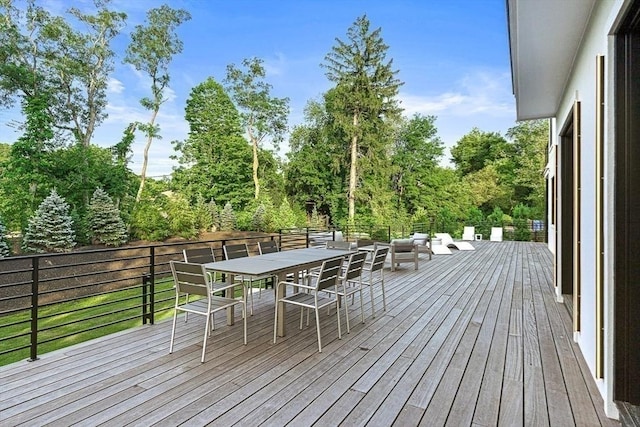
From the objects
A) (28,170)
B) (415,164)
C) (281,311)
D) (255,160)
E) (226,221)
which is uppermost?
(415,164)

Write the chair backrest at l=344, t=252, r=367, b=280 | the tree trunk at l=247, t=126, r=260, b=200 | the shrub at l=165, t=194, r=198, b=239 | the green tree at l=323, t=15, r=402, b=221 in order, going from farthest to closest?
the tree trunk at l=247, t=126, r=260, b=200 → the green tree at l=323, t=15, r=402, b=221 → the shrub at l=165, t=194, r=198, b=239 → the chair backrest at l=344, t=252, r=367, b=280

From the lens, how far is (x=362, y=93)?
1892 centimetres

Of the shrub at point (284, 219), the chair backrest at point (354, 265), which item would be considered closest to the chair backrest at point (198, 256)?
the chair backrest at point (354, 265)

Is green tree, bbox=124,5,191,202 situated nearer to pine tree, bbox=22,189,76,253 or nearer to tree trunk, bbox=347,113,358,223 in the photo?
pine tree, bbox=22,189,76,253

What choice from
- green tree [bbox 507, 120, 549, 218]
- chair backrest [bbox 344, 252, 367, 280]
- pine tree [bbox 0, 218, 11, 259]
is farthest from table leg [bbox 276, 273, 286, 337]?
green tree [bbox 507, 120, 549, 218]

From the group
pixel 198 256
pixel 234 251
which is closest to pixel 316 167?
pixel 234 251

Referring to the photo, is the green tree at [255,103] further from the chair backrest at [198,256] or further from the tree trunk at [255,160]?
the chair backrest at [198,256]

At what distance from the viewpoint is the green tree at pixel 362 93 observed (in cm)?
1878

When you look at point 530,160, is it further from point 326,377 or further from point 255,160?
point 326,377

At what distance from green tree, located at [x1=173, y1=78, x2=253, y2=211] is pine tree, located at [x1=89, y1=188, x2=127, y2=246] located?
6.98m

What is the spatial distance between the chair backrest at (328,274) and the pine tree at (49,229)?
36.1 feet

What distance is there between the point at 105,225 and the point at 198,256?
33.9 ft

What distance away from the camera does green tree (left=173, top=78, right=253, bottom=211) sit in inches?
773

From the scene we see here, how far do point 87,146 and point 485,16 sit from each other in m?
16.6
